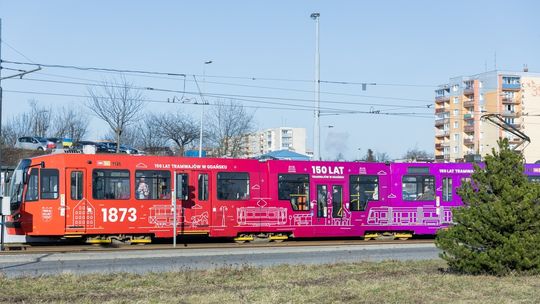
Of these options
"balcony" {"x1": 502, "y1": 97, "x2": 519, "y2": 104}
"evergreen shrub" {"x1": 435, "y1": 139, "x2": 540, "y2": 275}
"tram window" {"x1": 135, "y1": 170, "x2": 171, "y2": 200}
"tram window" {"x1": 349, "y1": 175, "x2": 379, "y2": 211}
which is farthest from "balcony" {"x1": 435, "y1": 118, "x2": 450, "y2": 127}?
"evergreen shrub" {"x1": 435, "y1": 139, "x2": 540, "y2": 275}

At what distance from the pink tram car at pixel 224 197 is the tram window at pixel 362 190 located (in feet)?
0.12

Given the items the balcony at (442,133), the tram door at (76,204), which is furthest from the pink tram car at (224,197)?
the balcony at (442,133)

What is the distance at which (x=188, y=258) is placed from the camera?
17.2m

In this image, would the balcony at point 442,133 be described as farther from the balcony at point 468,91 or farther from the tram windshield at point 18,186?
the tram windshield at point 18,186

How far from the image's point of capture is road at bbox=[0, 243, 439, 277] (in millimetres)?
14617

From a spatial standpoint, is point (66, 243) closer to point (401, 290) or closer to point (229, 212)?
point (229, 212)

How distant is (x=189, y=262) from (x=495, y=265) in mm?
7360

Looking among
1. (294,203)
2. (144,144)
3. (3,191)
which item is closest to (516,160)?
(294,203)

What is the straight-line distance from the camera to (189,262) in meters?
16.1

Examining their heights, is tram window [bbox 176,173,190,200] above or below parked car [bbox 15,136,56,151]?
below

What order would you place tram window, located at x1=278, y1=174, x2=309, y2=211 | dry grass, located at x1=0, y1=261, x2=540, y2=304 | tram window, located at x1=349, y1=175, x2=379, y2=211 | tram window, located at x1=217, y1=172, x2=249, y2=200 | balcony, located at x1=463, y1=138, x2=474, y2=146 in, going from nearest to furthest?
dry grass, located at x1=0, y1=261, x2=540, y2=304
tram window, located at x1=217, y1=172, x2=249, y2=200
tram window, located at x1=278, y1=174, x2=309, y2=211
tram window, located at x1=349, y1=175, x2=379, y2=211
balcony, located at x1=463, y1=138, x2=474, y2=146

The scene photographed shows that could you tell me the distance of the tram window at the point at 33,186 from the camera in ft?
69.0

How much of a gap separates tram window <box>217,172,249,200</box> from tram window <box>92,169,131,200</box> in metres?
3.17

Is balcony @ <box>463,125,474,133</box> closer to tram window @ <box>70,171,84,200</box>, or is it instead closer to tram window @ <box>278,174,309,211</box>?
tram window @ <box>278,174,309,211</box>
